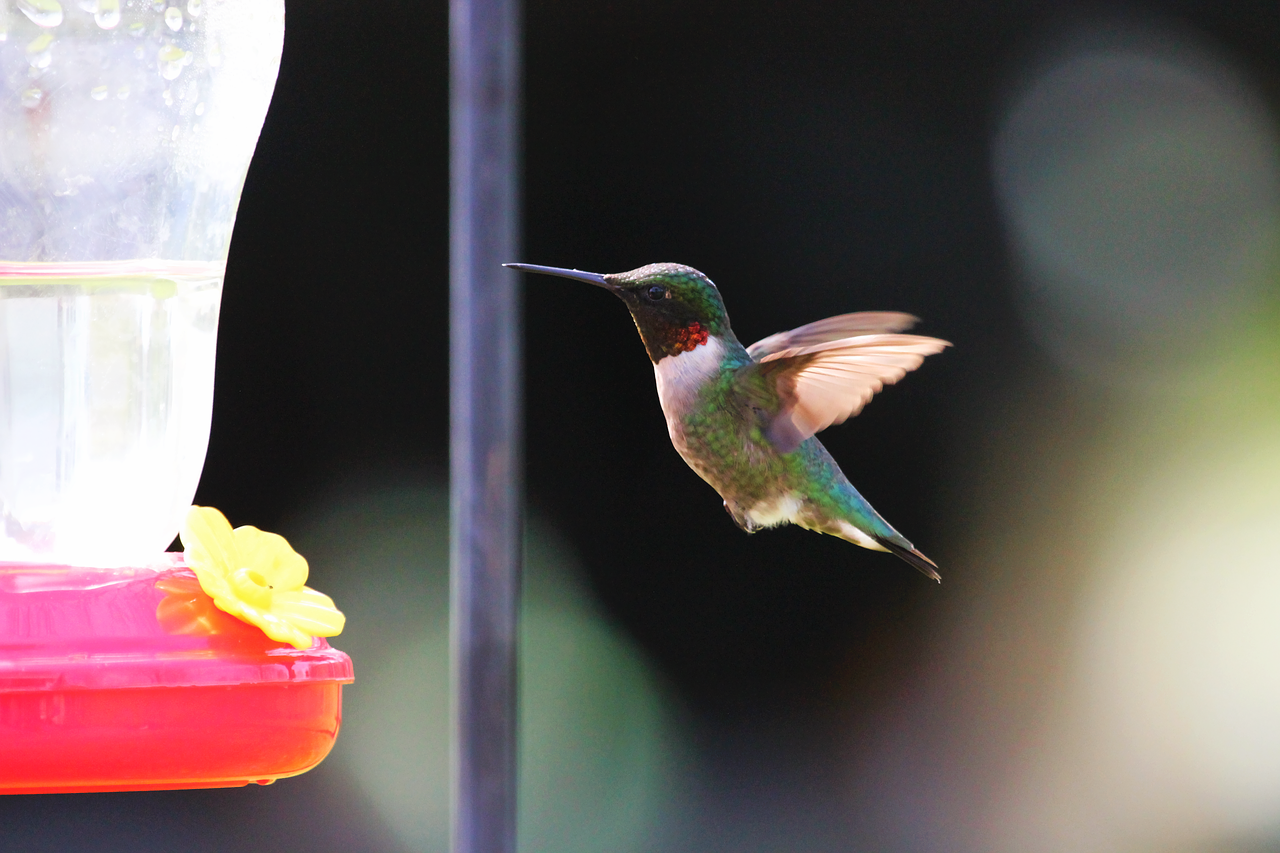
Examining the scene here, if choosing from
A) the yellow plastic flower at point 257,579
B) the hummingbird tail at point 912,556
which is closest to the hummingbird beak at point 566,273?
the yellow plastic flower at point 257,579

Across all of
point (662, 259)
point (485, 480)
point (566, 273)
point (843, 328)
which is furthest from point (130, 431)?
point (662, 259)

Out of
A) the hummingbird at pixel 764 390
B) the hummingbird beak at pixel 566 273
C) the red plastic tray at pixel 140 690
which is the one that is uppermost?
the hummingbird beak at pixel 566 273

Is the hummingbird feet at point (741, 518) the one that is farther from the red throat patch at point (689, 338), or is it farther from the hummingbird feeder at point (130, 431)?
the hummingbird feeder at point (130, 431)

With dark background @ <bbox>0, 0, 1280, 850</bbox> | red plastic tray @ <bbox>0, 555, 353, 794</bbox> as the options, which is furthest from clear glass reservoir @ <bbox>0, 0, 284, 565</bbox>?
Result: dark background @ <bbox>0, 0, 1280, 850</bbox>

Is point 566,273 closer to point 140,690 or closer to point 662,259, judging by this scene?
point 140,690

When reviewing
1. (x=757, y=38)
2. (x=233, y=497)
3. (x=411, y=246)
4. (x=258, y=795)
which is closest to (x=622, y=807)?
(x=258, y=795)

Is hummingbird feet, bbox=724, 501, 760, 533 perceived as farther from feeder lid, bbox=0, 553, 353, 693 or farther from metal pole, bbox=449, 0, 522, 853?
feeder lid, bbox=0, 553, 353, 693
